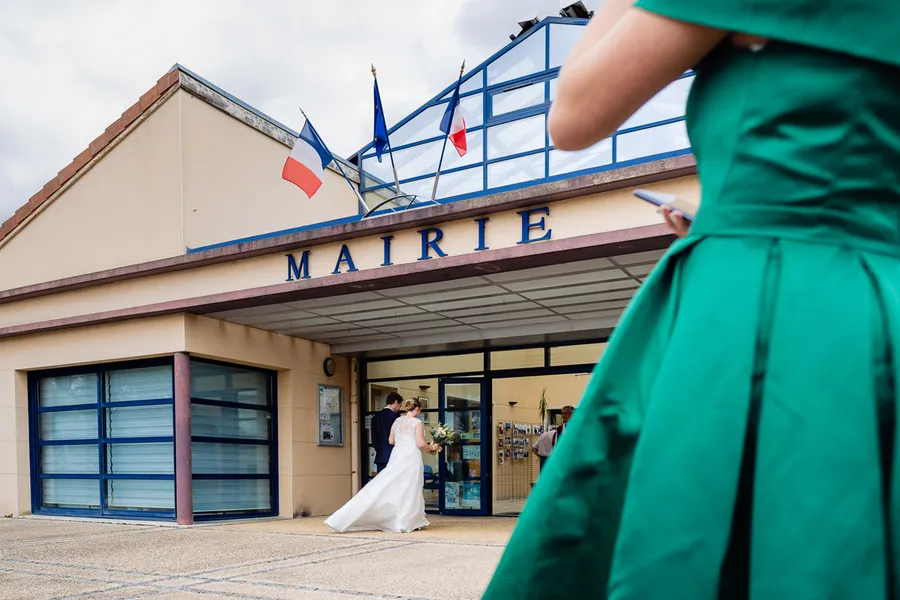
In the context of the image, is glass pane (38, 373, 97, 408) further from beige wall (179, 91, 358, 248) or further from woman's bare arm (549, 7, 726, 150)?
woman's bare arm (549, 7, 726, 150)

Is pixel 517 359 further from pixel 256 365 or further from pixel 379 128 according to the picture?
pixel 379 128

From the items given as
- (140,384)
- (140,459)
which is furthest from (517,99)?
(140,459)

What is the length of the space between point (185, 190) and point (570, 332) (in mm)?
6137

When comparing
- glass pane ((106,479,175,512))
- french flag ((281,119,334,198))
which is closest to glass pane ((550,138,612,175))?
french flag ((281,119,334,198))

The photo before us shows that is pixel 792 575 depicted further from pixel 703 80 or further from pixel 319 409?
pixel 319 409

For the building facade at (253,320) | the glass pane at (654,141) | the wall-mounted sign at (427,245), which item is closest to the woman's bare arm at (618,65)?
the wall-mounted sign at (427,245)

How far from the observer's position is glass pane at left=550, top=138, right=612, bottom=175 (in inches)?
469

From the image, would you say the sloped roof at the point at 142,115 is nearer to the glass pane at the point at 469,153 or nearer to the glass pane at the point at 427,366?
the glass pane at the point at 469,153

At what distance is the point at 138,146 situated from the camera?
1265cm

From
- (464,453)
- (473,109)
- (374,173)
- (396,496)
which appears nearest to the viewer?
(396,496)

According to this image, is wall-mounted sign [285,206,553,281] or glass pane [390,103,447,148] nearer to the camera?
wall-mounted sign [285,206,553,281]

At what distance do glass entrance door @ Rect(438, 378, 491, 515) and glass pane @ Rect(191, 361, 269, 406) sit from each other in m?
2.90

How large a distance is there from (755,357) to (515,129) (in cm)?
1245

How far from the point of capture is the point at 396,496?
10.0 m
